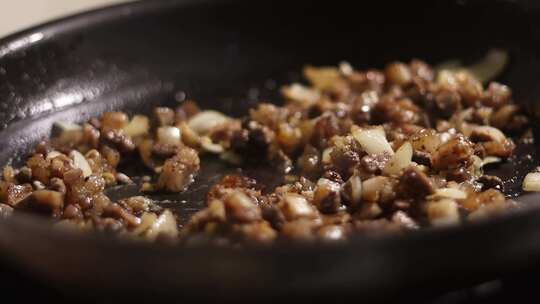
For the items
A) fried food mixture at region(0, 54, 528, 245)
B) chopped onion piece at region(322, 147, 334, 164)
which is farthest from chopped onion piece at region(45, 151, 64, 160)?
chopped onion piece at region(322, 147, 334, 164)

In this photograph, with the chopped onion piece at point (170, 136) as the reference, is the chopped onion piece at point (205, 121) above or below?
above

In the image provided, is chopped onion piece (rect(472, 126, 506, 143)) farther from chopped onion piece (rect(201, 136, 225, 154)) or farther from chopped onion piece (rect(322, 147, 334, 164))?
chopped onion piece (rect(201, 136, 225, 154))

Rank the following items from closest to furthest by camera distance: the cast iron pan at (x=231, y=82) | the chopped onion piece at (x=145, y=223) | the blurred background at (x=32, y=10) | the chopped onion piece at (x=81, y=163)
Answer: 1. the cast iron pan at (x=231, y=82)
2. the chopped onion piece at (x=145, y=223)
3. the chopped onion piece at (x=81, y=163)
4. the blurred background at (x=32, y=10)

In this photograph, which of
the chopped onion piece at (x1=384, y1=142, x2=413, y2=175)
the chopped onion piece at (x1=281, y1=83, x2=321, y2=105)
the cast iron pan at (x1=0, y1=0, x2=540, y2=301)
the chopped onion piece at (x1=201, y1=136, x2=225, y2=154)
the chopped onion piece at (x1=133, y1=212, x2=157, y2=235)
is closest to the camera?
the cast iron pan at (x1=0, y1=0, x2=540, y2=301)

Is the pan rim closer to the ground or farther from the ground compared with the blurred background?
closer to the ground

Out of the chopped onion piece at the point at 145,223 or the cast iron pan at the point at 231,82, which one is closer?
the cast iron pan at the point at 231,82

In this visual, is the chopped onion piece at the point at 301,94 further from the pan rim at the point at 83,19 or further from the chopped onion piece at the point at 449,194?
the chopped onion piece at the point at 449,194

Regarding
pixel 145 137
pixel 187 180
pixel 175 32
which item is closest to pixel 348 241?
pixel 187 180

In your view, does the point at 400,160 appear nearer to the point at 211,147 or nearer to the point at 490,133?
the point at 490,133

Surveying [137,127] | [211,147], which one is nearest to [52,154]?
[137,127]

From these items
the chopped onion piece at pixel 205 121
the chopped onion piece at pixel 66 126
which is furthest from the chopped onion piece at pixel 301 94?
the chopped onion piece at pixel 66 126
